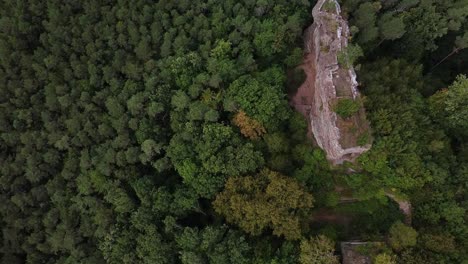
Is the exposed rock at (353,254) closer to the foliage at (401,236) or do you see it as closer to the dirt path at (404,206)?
the foliage at (401,236)

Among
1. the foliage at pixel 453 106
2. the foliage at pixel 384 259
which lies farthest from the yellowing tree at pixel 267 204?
the foliage at pixel 453 106

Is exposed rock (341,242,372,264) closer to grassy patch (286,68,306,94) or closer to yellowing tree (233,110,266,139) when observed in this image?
yellowing tree (233,110,266,139)

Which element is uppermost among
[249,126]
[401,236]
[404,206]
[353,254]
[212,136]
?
[249,126]

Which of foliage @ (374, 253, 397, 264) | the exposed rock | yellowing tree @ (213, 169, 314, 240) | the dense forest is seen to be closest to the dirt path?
the dense forest

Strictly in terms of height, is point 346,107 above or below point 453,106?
above

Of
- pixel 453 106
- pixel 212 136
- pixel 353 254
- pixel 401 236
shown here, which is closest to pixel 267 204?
pixel 353 254

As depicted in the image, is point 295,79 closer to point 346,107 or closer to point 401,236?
point 346,107

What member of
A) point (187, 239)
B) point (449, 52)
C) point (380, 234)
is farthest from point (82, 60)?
point (449, 52)
